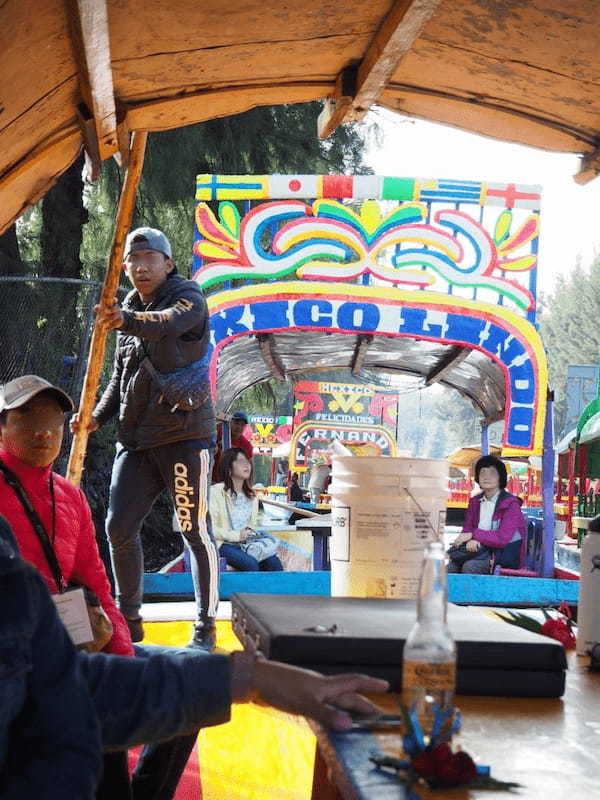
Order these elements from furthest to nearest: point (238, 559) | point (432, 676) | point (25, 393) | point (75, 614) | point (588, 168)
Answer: point (238, 559) → point (588, 168) → point (25, 393) → point (75, 614) → point (432, 676)

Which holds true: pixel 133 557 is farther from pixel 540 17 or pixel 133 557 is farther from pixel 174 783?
pixel 540 17

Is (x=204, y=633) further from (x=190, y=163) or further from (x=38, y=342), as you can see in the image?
(x=190, y=163)

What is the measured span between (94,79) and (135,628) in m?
3.17

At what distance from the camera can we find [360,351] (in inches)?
498

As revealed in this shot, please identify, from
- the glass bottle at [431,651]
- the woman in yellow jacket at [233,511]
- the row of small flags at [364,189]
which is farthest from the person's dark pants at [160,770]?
the row of small flags at [364,189]

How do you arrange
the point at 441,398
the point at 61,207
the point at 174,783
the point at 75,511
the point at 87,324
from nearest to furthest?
1. the point at 174,783
2. the point at 75,511
3. the point at 87,324
4. the point at 61,207
5. the point at 441,398

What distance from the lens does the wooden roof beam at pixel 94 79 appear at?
3.04m

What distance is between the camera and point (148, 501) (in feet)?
18.0

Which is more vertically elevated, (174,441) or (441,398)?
(441,398)

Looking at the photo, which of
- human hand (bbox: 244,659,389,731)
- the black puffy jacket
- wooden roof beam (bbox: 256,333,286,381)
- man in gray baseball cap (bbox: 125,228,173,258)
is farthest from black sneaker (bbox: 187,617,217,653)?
wooden roof beam (bbox: 256,333,286,381)

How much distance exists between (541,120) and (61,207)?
9.50m

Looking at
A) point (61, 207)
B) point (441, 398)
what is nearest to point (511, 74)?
point (61, 207)

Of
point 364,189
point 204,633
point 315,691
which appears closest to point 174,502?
point 204,633

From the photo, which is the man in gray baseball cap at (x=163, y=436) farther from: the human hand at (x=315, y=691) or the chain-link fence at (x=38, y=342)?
the human hand at (x=315, y=691)
